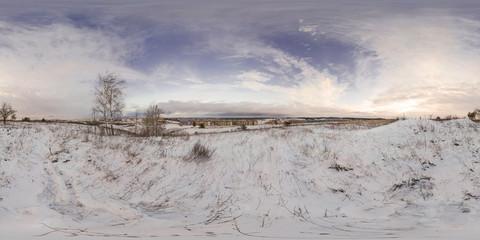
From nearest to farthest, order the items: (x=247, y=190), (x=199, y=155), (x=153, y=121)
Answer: (x=247, y=190) → (x=199, y=155) → (x=153, y=121)

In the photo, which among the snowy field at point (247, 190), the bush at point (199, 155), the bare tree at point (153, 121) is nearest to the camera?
the snowy field at point (247, 190)

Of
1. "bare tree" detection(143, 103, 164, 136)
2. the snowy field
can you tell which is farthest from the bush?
"bare tree" detection(143, 103, 164, 136)

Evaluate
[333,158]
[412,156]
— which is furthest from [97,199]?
[412,156]

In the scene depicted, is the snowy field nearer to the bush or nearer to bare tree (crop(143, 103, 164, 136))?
the bush

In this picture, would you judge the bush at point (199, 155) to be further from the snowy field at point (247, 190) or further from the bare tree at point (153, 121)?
the bare tree at point (153, 121)

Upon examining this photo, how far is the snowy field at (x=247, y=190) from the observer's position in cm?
572

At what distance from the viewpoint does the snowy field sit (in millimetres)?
5723

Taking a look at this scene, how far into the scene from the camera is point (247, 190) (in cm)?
869

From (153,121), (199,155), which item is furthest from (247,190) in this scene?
(153,121)

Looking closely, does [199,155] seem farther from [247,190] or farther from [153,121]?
[153,121]

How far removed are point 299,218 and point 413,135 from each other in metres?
12.6

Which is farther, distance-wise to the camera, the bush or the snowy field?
the bush

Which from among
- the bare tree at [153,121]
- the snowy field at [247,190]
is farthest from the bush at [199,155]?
the bare tree at [153,121]

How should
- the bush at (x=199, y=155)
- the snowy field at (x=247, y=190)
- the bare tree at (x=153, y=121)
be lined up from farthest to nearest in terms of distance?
the bare tree at (x=153, y=121)
the bush at (x=199, y=155)
the snowy field at (x=247, y=190)
